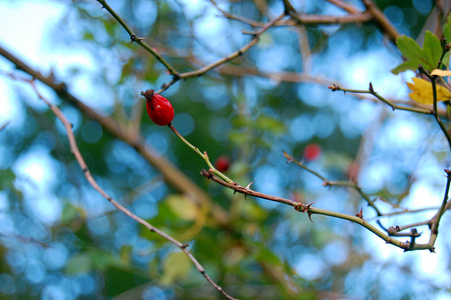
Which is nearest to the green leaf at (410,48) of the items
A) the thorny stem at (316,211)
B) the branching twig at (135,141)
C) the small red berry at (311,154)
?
the thorny stem at (316,211)

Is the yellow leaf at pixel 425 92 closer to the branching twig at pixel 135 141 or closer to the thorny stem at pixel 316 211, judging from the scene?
the thorny stem at pixel 316 211

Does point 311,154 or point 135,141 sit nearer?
point 135,141

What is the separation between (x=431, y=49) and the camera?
0.52 m

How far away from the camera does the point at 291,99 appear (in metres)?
4.36

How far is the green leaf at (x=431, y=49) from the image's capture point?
0.51 metres

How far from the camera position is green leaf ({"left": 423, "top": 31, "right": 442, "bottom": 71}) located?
0.51 metres

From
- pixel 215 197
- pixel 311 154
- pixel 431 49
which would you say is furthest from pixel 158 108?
pixel 215 197

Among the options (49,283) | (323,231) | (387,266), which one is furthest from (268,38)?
(49,283)

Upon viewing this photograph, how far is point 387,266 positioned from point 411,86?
1229mm

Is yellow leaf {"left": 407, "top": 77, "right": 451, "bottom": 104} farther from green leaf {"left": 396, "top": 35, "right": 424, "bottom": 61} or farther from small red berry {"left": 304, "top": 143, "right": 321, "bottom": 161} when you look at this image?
small red berry {"left": 304, "top": 143, "right": 321, "bottom": 161}

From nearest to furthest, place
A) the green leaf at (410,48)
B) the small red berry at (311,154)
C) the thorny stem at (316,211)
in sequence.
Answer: the thorny stem at (316,211) < the green leaf at (410,48) < the small red berry at (311,154)

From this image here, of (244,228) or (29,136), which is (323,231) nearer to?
(244,228)

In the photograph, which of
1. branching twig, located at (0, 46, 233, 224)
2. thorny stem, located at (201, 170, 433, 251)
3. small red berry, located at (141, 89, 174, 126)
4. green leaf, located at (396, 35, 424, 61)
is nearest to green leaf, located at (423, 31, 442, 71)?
green leaf, located at (396, 35, 424, 61)

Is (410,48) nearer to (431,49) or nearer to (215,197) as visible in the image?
(431,49)
